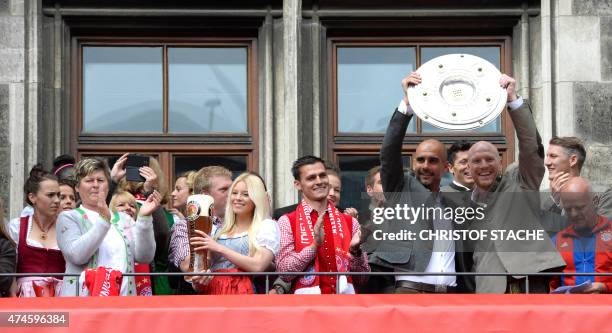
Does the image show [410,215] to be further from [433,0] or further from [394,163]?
[433,0]

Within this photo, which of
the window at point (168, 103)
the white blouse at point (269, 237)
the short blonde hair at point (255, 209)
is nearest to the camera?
the white blouse at point (269, 237)

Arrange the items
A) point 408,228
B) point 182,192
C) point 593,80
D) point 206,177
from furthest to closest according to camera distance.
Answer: point 593,80 < point 182,192 < point 206,177 < point 408,228

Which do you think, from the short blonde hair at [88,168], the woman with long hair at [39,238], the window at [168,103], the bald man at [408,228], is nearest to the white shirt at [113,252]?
the short blonde hair at [88,168]

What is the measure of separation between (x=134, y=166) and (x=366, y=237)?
5.92ft

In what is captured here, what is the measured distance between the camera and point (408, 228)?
32.7ft

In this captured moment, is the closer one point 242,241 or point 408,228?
point 408,228

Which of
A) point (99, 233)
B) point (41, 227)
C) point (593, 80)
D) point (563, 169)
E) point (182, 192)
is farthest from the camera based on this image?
point (593, 80)

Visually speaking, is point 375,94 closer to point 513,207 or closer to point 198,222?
point 513,207

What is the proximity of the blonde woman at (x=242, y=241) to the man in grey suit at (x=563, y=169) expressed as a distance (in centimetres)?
183

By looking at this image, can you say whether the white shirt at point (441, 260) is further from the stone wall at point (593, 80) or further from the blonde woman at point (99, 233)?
the stone wall at point (593, 80)

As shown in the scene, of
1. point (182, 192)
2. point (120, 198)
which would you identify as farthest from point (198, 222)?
point (182, 192)

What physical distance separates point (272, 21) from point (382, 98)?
112 cm

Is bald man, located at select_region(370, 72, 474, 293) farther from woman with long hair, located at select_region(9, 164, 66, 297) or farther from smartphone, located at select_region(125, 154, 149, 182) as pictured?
woman with long hair, located at select_region(9, 164, 66, 297)

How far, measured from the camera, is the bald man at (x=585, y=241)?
32.3 feet
